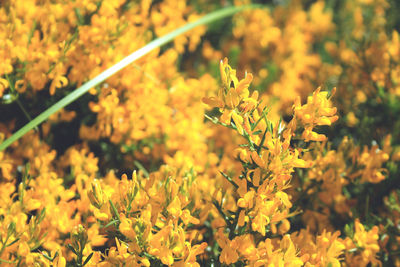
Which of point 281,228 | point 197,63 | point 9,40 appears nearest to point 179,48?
point 197,63

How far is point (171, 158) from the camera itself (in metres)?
1.64

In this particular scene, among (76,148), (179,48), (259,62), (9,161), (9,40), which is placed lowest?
(9,161)

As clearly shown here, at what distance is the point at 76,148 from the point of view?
1.63 meters

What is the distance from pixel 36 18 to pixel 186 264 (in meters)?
1.01

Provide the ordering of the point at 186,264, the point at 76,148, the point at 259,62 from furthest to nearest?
1. the point at 259,62
2. the point at 76,148
3. the point at 186,264

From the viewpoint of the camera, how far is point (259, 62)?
2570mm

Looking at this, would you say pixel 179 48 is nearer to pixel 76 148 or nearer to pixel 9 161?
pixel 76 148

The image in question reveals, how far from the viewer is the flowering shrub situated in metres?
1.07

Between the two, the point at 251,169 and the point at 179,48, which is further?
the point at 179,48

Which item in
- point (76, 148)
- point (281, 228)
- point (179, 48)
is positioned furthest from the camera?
point (179, 48)

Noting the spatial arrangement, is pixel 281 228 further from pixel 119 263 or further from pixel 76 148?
pixel 76 148

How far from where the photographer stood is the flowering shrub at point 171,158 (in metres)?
1.07

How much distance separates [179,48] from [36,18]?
0.75m

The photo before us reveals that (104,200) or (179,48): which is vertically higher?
(179,48)
